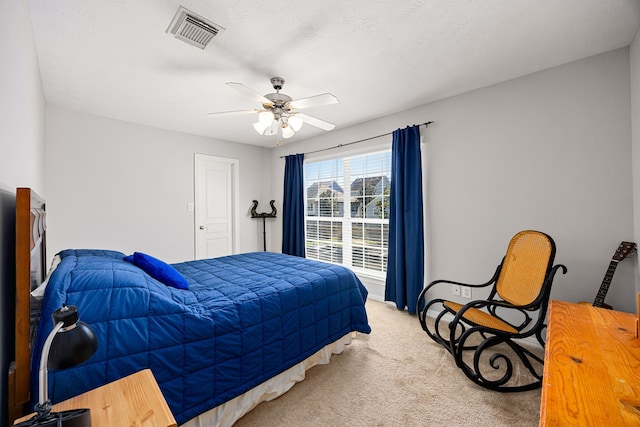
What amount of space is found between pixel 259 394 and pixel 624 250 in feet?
9.09

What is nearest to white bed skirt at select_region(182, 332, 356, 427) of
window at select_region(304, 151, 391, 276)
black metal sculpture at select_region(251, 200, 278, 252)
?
window at select_region(304, 151, 391, 276)

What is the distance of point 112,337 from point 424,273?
2.96 metres

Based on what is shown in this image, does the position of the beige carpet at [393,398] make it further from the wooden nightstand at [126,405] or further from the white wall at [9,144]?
the white wall at [9,144]

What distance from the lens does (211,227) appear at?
182 inches

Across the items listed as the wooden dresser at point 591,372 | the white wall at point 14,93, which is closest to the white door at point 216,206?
the white wall at point 14,93

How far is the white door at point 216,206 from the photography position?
444 cm

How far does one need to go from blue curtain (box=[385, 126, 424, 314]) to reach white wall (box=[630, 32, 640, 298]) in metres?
1.63

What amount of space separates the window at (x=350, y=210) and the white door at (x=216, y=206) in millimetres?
1351

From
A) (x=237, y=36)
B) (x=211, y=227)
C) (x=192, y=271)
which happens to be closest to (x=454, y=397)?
(x=192, y=271)

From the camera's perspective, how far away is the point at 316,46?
2027 mm

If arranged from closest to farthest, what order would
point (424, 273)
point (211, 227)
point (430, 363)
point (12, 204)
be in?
point (12, 204), point (430, 363), point (424, 273), point (211, 227)

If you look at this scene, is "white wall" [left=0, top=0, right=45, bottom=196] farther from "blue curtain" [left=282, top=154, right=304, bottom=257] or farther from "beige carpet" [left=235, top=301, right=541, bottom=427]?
"blue curtain" [left=282, top=154, right=304, bottom=257]

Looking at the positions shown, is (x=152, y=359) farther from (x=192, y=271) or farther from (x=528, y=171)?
(x=528, y=171)

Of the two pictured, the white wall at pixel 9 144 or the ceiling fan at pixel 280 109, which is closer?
the white wall at pixel 9 144
